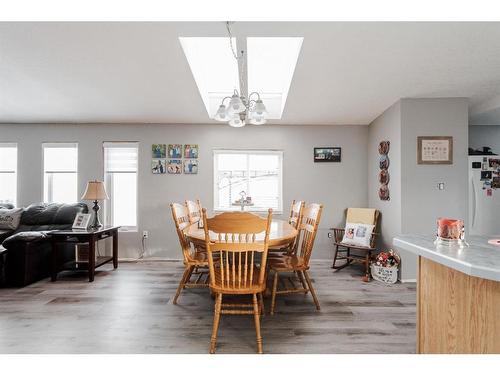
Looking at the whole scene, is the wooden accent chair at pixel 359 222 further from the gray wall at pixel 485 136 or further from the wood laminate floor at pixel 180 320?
the gray wall at pixel 485 136

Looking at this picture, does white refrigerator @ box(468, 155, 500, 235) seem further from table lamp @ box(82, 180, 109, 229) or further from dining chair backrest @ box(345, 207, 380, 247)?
table lamp @ box(82, 180, 109, 229)

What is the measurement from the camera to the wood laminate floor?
1.85m

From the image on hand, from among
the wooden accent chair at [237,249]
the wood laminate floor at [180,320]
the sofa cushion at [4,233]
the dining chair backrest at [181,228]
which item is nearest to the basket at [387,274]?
the wood laminate floor at [180,320]

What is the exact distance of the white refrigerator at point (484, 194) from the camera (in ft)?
11.8

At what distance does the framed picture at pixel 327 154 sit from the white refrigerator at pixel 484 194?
182 centimetres

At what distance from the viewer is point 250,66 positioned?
10.7ft

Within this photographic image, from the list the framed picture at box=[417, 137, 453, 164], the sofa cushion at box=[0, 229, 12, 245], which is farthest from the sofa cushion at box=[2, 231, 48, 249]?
the framed picture at box=[417, 137, 453, 164]

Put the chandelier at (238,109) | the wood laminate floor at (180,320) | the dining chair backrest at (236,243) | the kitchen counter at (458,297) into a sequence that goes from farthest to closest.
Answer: the chandelier at (238,109)
the wood laminate floor at (180,320)
the dining chair backrest at (236,243)
the kitchen counter at (458,297)

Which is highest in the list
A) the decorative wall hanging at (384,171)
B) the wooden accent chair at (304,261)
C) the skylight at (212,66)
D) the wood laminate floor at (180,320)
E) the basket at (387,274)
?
the skylight at (212,66)

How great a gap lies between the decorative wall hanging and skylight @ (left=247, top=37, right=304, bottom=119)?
1552 mm

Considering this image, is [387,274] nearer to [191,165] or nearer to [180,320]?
[180,320]

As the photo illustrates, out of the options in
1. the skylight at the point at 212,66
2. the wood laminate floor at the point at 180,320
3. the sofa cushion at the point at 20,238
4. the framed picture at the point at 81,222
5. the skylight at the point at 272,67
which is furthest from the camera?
the framed picture at the point at 81,222

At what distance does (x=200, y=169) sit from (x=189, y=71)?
5.89 ft

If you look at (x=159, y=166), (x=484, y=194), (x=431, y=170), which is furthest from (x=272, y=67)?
(x=484, y=194)
